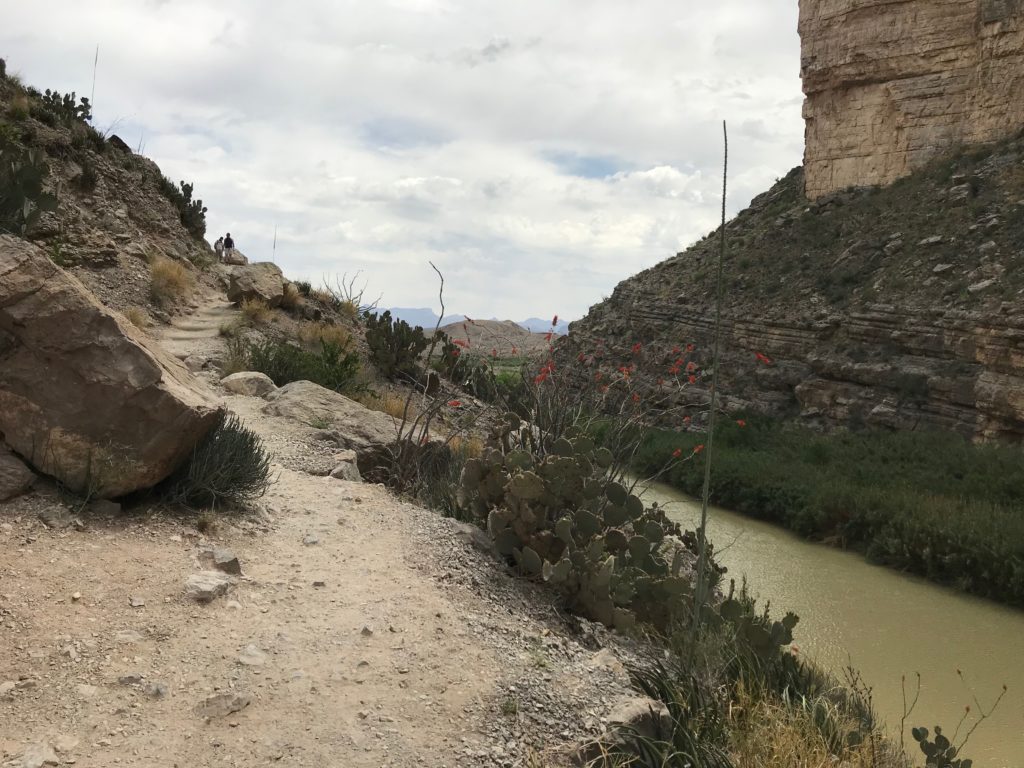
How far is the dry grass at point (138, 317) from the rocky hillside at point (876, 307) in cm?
918

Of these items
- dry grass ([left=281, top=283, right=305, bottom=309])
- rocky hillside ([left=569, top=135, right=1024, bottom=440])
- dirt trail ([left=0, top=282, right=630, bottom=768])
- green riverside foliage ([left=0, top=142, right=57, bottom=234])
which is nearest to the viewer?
dirt trail ([left=0, top=282, right=630, bottom=768])

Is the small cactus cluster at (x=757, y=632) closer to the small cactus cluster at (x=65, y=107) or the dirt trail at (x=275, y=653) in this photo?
the dirt trail at (x=275, y=653)

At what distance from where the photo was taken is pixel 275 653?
13.1ft

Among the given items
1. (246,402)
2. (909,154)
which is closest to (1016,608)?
(246,402)

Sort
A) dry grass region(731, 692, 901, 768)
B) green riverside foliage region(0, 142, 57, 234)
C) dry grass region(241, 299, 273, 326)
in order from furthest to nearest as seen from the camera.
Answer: dry grass region(241, 299, 273, 326) → green riverside foliage region(0, 142, 57, 234) → dry grass region(731, 692, 901, 768)

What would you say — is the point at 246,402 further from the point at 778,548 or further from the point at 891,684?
the point at 778,548

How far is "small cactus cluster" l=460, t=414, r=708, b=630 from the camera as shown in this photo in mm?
5688

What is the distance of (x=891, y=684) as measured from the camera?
27.0 feet

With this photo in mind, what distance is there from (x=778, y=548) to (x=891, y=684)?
601 centimetres

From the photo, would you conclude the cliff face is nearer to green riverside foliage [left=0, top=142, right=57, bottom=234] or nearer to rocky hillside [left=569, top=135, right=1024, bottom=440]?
rocky hillside [left=569, top=135, right=1024, bottom=440]

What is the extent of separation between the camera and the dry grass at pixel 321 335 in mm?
16003

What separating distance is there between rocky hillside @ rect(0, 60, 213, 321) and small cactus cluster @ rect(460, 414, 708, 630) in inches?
426

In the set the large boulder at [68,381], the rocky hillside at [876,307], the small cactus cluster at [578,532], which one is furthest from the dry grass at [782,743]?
the rocky hillside at [876,307]

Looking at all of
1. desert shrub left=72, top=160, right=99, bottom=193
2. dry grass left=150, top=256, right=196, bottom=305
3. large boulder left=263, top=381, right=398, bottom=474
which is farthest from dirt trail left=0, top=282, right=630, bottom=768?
desert shrub left=72, top=160, right=99, bottom=193
